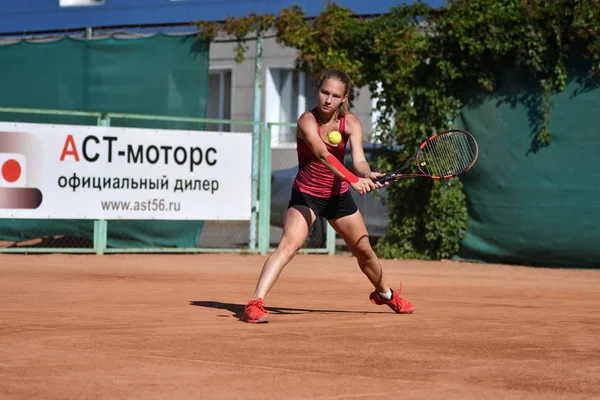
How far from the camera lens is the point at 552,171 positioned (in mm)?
12266

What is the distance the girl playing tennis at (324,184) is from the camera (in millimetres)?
6445

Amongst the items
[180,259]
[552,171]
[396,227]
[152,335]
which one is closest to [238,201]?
[180,259]

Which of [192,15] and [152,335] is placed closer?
[152,335]

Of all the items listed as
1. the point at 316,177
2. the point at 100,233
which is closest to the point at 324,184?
the point at 316,177

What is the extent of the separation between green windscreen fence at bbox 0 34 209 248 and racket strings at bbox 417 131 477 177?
240 inches

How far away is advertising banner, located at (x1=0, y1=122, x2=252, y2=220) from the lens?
12312mm

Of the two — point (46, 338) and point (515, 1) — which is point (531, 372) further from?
point (515, 1)

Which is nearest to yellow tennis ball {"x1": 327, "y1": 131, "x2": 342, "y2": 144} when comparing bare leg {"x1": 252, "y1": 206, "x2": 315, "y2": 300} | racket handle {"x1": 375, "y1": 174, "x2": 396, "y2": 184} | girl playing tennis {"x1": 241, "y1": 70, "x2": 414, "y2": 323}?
girl playing tennis {"x1": 241, "y1": 70, "x2": 414, "y2": 323}

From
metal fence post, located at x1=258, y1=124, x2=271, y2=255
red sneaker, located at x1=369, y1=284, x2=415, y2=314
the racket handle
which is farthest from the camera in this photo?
metal fence post, located at x1=258, y1=124, x2=271, y2=255

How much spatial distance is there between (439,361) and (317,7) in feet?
45.8

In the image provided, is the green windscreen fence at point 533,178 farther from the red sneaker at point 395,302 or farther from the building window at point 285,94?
the building window at point 285,94

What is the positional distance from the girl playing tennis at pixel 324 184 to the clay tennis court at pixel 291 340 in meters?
0.37

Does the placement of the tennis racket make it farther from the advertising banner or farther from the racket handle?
the advertising banner

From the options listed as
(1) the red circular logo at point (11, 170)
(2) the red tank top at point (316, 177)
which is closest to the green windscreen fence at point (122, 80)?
(1) the red circular logo at point (11, 170)
